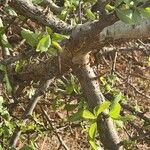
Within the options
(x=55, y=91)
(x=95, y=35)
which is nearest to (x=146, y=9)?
(x=95, y=35)

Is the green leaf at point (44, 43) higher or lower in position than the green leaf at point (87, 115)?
higher

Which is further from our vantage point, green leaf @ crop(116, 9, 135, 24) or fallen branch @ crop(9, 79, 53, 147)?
fallen branch @ crop(9, 79, 53, 147)

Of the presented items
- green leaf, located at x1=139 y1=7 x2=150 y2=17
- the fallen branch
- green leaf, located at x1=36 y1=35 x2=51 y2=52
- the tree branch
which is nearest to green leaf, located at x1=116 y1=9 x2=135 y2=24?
green leaf, located at x1=139 y1=7 x2=150 y2=17

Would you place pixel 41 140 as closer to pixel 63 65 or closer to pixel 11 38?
pixel 11 38

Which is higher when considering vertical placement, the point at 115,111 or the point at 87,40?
the point at 87,40

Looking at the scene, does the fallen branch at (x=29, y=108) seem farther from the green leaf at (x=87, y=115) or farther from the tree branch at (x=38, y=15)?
the green leaf at (x=87, y=115)

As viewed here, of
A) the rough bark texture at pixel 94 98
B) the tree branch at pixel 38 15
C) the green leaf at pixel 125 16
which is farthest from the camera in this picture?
the rough bark texture at pixel 94 98

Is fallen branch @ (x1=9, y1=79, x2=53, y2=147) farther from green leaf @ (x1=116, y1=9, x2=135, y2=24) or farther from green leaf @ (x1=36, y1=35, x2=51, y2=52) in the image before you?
green leaf @ (x1=116, y1=9, x2=135, y2=24)

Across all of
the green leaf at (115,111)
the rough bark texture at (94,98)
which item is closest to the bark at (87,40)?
the rough bark texture at (94,98)

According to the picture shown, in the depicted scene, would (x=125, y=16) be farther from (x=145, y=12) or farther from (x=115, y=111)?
(x=115, y=111)

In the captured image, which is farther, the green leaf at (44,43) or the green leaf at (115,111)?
the green leaf at (115,111)

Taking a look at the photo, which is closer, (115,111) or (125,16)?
(125,16)

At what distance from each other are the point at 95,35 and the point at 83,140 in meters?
1.95

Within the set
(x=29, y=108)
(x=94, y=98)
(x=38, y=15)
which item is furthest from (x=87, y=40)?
(x=29, y=108)
